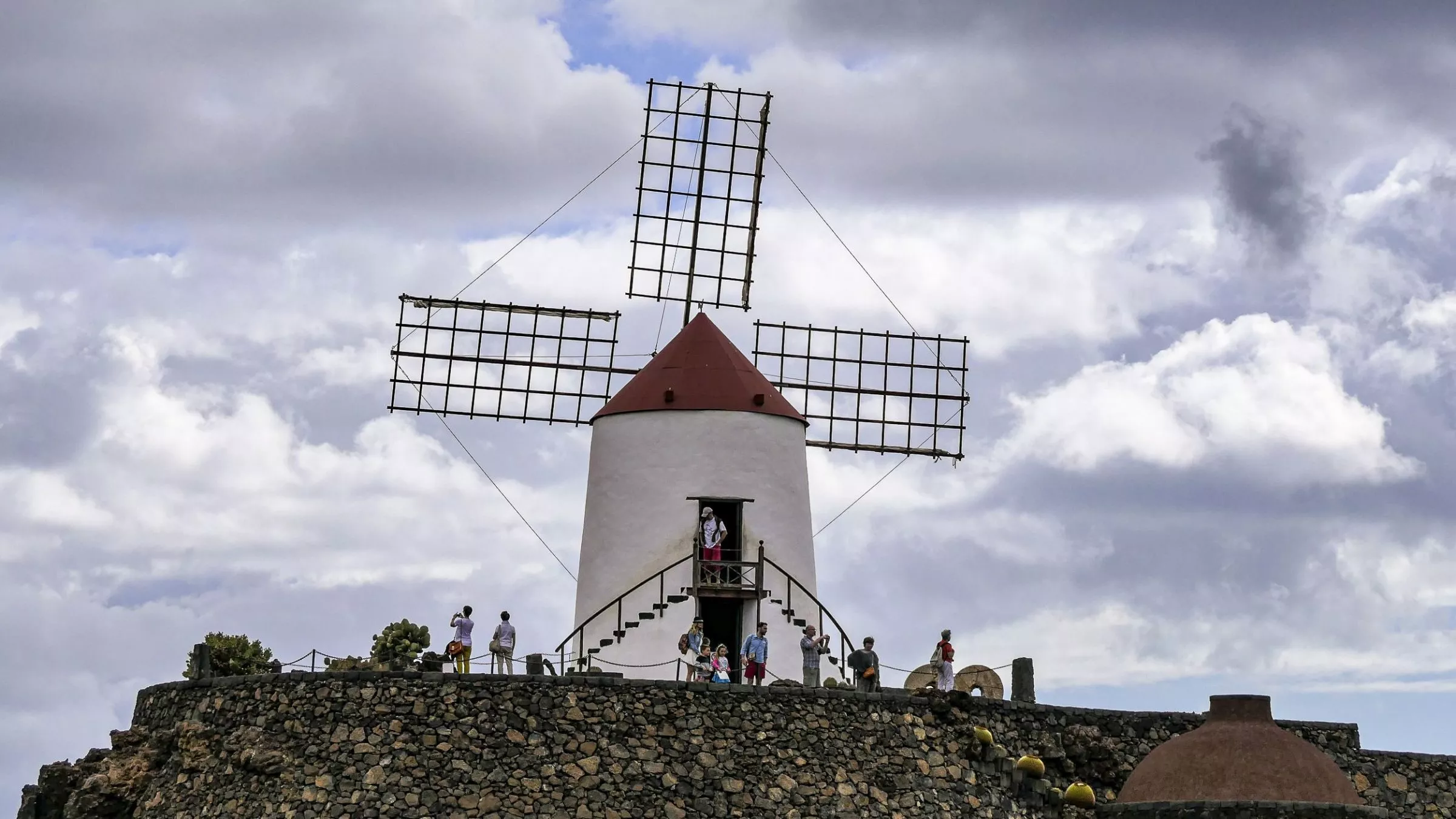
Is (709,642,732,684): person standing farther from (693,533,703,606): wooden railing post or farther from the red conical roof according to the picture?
the red conical roof

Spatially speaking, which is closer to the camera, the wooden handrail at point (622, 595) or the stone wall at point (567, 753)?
the stone wall at point (567, 753)

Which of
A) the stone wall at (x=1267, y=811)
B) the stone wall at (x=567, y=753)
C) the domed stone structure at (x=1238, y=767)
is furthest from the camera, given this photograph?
the stone wall at (x=567, y=753)

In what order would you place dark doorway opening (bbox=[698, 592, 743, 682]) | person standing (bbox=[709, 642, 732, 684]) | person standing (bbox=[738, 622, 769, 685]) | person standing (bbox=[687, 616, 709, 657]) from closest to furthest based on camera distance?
person standing (bbox=[709, 642, 732, 684]) → person standing (bbox=[687, 616, 709, 657]) → person standing (bbox=[738, 622, 769, 685]) → dark doorway opening (bbox=[698, 592, 743, 682])

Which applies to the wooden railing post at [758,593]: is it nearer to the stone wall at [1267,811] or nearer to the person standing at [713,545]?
the person standing at [713,545]

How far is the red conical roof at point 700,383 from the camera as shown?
31.1m

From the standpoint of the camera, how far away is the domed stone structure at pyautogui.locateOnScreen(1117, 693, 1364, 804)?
79.3 feet

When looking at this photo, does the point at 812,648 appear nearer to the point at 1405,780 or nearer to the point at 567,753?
the point at 567,753

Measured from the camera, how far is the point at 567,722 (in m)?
25.6

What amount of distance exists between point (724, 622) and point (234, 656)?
6.54 m

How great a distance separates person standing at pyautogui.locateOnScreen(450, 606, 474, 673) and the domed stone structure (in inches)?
311

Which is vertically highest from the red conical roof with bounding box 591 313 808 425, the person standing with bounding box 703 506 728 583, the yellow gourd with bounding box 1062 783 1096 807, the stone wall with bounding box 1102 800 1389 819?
the red conical roof with bounding box 591 313 808 425

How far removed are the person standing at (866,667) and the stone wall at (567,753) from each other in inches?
18.2

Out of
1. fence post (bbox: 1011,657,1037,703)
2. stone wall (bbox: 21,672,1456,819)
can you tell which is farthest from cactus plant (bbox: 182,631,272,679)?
fence post (bbox: 1011,657,1037,703)

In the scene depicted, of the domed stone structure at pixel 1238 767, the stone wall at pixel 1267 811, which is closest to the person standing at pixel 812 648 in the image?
the domed stone structure at pixel 1238 767
